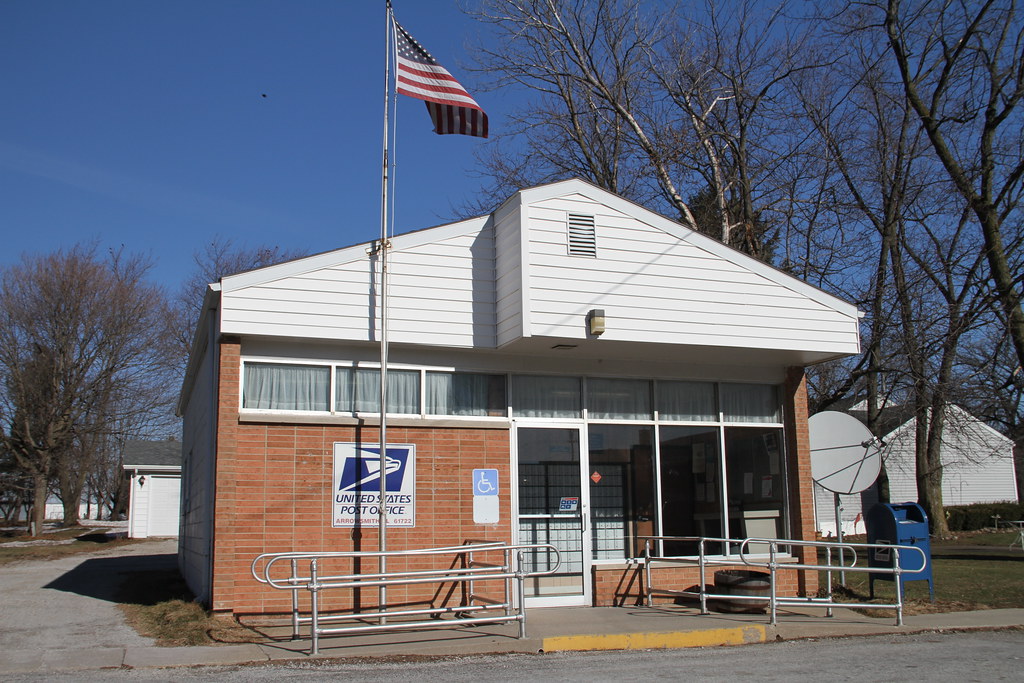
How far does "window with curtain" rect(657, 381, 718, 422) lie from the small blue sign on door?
9.06ft

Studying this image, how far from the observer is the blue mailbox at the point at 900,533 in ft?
41.3

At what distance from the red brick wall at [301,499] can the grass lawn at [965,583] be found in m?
6.39

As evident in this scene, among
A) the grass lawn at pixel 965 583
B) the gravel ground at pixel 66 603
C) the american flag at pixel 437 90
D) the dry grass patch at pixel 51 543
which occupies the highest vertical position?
the american flag at pixel 437 90

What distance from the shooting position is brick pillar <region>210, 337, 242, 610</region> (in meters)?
10.3

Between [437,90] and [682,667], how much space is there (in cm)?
774

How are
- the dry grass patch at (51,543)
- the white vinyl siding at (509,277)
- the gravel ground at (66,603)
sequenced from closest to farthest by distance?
1. the gravel ground at (66,603)
2. the white vinyl siding at (509,277)
3. the dry grass patch at (51,543)

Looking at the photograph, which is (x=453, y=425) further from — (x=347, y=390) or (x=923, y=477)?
(x=923, y=477)

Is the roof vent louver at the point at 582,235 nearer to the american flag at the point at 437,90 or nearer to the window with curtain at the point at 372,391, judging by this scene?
the american flag at the point at 437,90

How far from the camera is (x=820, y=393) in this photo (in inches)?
930

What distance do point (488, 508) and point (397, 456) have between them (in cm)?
140

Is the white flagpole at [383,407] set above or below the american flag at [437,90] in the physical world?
below

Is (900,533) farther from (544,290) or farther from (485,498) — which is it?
(544,290)

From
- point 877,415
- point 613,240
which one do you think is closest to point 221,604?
point 613,240

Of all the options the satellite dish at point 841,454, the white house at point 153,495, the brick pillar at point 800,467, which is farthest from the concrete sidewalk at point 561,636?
the white house at point 153,495
